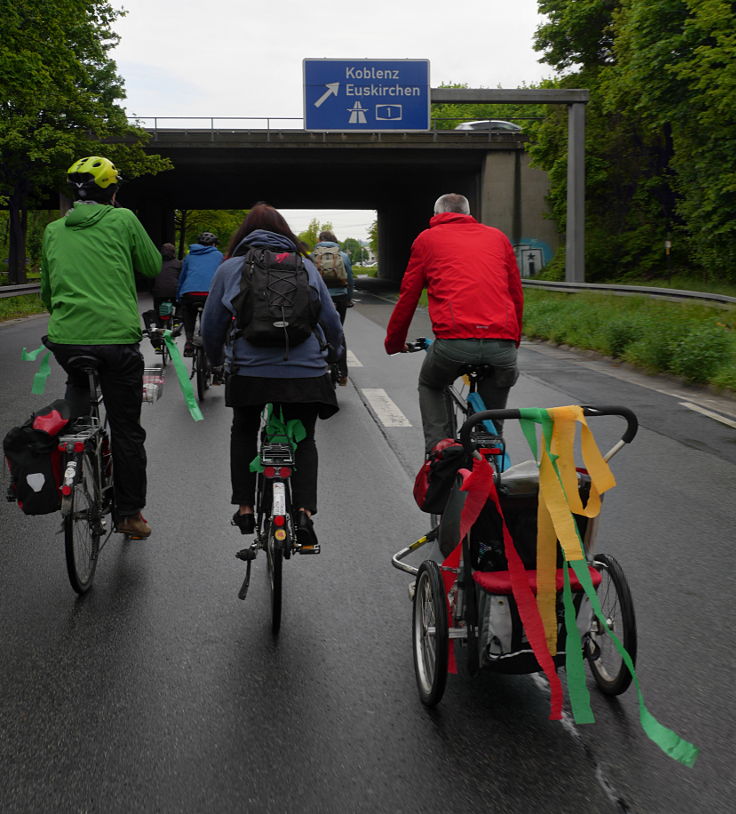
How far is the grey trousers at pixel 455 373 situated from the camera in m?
5.07

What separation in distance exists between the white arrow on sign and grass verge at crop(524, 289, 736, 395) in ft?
28.3

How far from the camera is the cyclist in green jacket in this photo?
4598mm

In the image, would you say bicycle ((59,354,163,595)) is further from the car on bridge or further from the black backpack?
the car on bridge

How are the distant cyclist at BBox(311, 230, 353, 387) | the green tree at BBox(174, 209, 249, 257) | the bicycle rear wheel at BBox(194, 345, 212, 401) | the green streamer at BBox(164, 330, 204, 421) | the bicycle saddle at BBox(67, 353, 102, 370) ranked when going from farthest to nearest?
the green tree at BBox(174, 209, 249, 257) < the distant cyclist at BBox(311, 230, 353, 387) < the bicycle rear wheel at BBox(194, 345, 212, 401) < the green streamer at BBox(164, 330, 204, 421) < the bicycle saddle at BBox(67, 353, 102, 370)

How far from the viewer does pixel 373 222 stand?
132 metres

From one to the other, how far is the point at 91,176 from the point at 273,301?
48.8 inches

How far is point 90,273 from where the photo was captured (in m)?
4.60

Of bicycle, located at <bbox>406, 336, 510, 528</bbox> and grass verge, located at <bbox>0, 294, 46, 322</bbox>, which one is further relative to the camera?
grass verge, located at <bbox>0, 294, 46, 322</bbox>

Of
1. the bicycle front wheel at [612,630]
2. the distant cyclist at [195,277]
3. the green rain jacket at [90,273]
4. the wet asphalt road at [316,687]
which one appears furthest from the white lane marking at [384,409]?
the bicycle front wheel at [612,630]

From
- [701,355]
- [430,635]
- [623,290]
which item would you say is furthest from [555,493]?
[623,290]

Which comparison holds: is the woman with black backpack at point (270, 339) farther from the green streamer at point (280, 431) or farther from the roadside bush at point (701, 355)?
the roadside bush at point (701, 355)

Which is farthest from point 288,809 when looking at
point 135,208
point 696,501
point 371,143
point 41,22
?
point 135,208

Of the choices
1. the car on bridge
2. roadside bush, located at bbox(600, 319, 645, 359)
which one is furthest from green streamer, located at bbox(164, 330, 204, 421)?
the car on bridge

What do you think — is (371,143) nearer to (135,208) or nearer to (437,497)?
(135,208)
